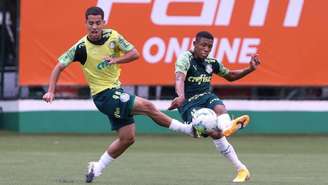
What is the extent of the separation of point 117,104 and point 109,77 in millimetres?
359

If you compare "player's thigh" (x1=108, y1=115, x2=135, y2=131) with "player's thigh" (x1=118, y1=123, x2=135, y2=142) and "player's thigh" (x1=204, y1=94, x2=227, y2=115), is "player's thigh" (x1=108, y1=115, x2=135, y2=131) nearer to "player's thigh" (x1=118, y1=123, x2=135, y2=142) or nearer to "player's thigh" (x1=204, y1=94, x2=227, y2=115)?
"player's thigh" (x1=118, y1=123, x2=135, y2=142)

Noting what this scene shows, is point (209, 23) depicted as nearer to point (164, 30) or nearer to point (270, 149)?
point (164, 30)

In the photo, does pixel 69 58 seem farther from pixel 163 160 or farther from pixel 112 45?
pixel 163 160

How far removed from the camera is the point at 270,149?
61.8 ft

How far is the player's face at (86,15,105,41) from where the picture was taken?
1173 centimetres

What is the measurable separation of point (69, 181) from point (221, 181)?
185 centimetres

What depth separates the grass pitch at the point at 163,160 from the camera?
1264 centimetres

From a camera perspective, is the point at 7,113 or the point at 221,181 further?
the point at 7,113

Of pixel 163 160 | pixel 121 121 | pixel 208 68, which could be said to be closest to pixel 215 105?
pixel 208 68

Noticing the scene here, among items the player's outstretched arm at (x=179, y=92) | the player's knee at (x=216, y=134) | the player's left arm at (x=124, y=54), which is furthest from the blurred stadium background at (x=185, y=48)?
the player's left arm at (x=124, y=54)

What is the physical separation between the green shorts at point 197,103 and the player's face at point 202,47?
0.53 m

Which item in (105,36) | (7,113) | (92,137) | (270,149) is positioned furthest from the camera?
(7,113)

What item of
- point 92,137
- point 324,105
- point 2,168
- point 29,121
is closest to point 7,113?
point 29,121

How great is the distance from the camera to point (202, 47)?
12523mm
